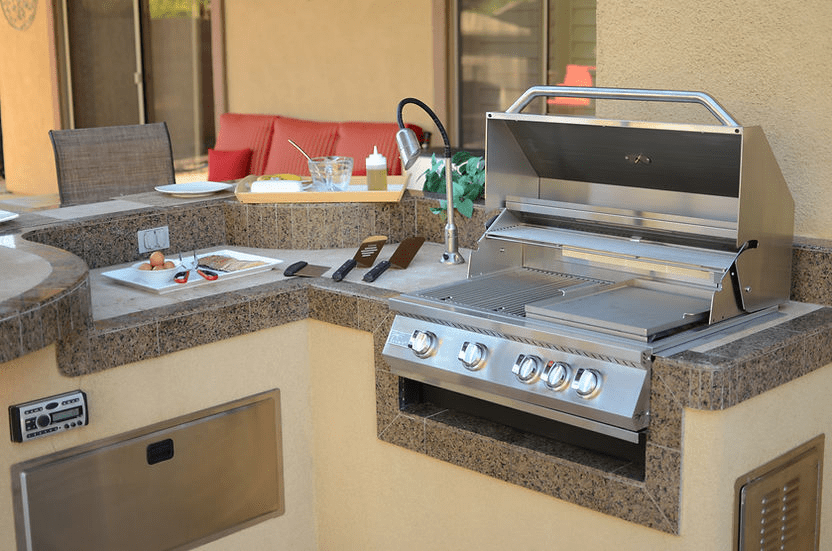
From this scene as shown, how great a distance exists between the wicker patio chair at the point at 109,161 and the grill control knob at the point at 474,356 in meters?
2.56

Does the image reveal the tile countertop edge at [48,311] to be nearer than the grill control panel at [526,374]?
Yes

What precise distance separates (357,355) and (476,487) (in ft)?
1.55

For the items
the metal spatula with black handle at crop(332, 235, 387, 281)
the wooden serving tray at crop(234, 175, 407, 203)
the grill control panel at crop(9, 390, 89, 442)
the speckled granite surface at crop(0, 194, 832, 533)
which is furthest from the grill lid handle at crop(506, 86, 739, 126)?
the grill control panel at crop(9, 390, 89, 442)

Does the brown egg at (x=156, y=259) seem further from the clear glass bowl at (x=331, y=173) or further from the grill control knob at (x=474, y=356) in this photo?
the grill control knob at (x=474, y=356)

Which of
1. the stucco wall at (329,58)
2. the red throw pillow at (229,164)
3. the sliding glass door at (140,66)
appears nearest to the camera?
the stucco wall at (329,58)

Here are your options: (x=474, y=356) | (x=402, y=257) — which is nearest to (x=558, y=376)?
(x=474, y=356)

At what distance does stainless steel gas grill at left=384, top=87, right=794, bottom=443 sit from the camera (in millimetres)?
2104

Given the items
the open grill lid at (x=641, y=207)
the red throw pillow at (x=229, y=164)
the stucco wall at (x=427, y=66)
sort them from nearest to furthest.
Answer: the open grill lid at (x=641, y=207) < the stucco wall at (x=427, y=66) < the red throw pillow at (x=229, y=164)

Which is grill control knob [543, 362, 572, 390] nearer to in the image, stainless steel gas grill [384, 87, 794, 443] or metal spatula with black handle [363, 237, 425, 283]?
stainless steel gas grill [384, 87, 794, 443]

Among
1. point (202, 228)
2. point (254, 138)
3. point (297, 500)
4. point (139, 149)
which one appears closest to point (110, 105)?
point (254, 138)

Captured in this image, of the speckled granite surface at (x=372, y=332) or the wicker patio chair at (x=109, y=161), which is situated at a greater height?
the wicker patio chair at (x=109, y=161)

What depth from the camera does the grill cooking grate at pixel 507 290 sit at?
2.38m

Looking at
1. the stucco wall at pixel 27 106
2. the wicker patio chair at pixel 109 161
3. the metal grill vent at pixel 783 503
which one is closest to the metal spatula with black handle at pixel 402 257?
the metal grill vent at pixel 783 503

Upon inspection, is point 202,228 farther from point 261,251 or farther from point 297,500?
point 297,500
